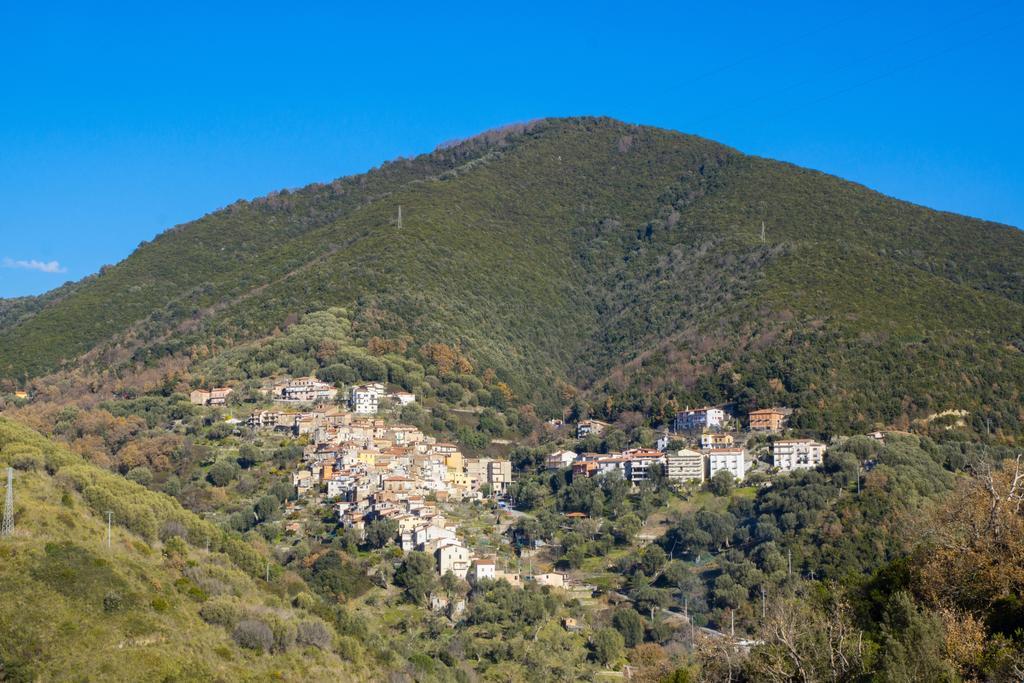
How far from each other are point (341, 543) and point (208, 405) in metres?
21.1

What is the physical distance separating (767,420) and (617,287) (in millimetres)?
39002

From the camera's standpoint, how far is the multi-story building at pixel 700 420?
69.4 m

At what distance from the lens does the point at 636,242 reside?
112625mm

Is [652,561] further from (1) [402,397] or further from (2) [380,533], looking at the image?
(1) [402,397]

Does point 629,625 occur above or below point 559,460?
below

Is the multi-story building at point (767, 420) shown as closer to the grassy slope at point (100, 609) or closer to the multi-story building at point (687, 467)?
the multi-story building at point (687, 467)

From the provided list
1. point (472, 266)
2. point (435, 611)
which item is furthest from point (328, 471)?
point (472, 266)

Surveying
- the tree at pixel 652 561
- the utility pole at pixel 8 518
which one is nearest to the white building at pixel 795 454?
the tree at pixel 652 561

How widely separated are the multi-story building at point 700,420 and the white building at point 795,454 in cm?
761

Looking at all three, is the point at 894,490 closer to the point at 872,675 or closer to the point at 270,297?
the point at 872,675

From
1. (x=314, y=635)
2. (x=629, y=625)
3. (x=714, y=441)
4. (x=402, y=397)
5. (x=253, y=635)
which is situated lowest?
(x=629, y=625)

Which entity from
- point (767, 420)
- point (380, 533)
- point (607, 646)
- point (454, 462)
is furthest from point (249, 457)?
point (767, 420)

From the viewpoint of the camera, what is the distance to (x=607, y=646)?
41438 mm

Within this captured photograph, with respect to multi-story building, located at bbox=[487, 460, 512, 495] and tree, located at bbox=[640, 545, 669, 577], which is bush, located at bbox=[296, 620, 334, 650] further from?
multi-story building, located at bbox=[487, 460, 512, 495]
